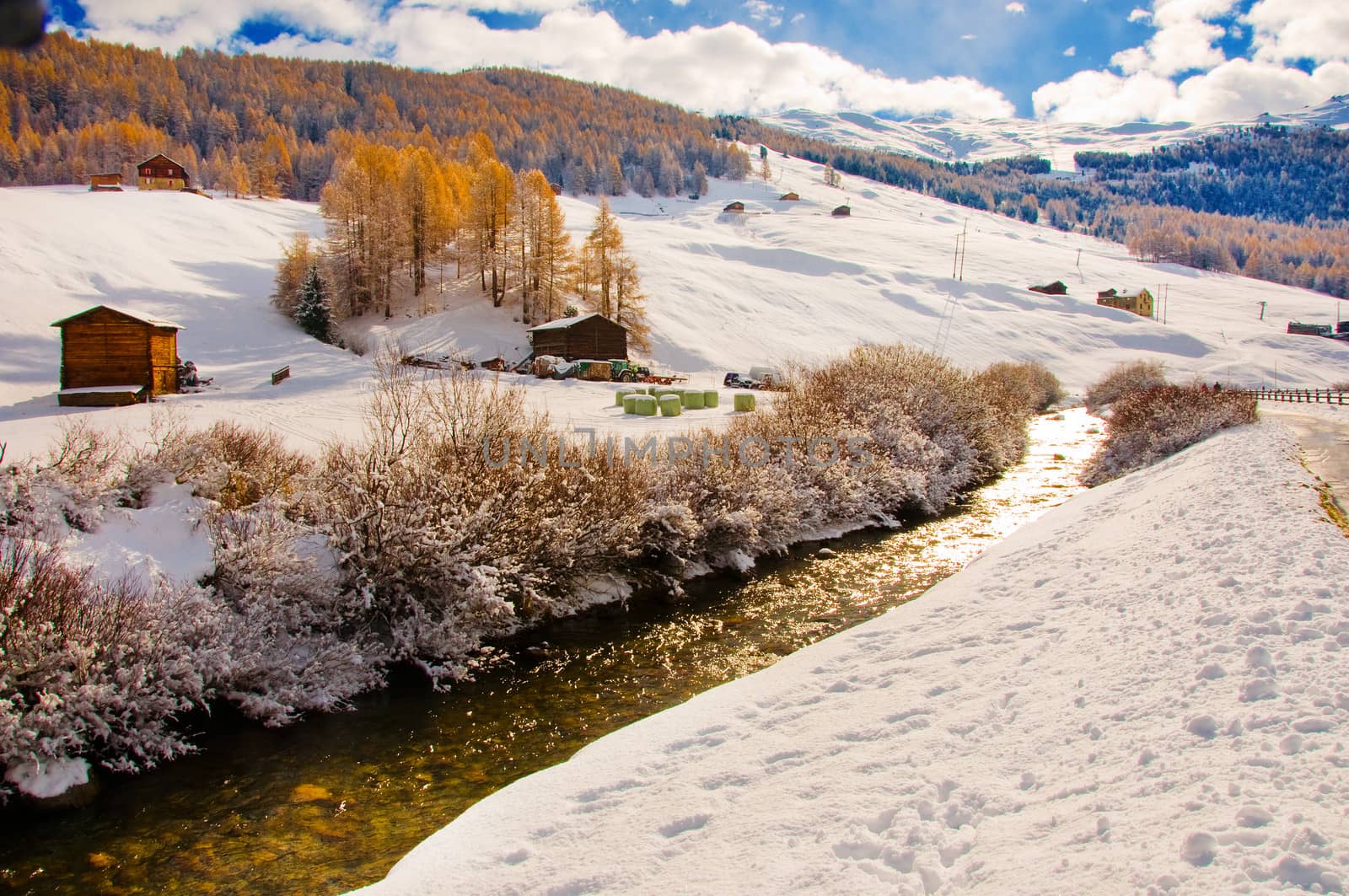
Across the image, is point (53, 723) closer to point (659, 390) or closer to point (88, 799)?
point (88, 799)

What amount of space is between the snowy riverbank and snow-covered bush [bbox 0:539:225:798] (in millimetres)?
5228

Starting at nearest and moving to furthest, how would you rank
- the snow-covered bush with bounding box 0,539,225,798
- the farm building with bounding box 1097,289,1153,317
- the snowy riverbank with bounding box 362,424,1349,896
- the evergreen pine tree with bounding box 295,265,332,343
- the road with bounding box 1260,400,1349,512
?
the snowy riverbank with bounding box 362,424,1349,896 < the snow-covered bush with bounding box 0,539,225,798 < the road with bounding box 1260,400,1349,512 < the evergreen pine tree with bounding box 295,265,332,343 < the farm building with bounding box 1097,289,1153,317

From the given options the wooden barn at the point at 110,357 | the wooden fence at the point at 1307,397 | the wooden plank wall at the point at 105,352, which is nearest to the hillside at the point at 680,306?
the wooden barn at the point at 110,357

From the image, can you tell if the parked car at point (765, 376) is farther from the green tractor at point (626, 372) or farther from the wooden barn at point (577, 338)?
the wooden barn at point (577, 338)

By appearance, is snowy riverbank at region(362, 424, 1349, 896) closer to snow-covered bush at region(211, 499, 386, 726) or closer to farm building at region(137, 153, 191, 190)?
snow-covered bush at region(211, 499, 386, 726)

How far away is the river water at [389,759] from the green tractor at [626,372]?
98.5 feet

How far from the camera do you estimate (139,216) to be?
224ft

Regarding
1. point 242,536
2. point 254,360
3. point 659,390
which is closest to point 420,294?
point 254,360

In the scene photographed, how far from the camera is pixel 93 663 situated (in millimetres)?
10297

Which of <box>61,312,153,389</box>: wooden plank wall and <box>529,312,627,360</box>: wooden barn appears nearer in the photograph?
<box>61,312,153,389</box>: wooden plank wall

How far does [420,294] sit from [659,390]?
26698 millimetres

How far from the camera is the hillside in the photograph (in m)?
37.3

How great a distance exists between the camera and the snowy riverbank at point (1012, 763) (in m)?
5.60

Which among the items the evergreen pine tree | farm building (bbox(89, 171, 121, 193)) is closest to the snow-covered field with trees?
the evergreen pine tree
